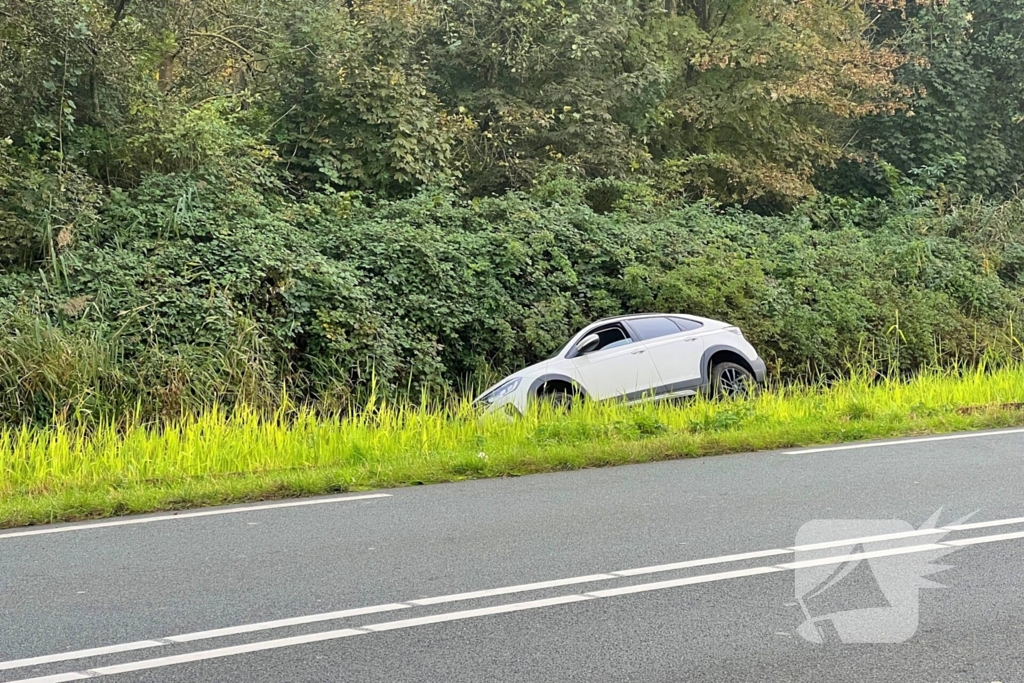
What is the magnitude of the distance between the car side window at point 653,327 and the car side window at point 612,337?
182mm

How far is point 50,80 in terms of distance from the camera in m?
17.9

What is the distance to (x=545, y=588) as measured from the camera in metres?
6.15

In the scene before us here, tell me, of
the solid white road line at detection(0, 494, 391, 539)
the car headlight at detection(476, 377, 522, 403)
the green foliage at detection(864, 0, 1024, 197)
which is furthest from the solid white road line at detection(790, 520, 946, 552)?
the green foliage at detection(864, 0, 1024, 197)

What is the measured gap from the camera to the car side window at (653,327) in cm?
1577

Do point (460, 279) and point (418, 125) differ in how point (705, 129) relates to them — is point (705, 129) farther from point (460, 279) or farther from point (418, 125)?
point (460, 279)

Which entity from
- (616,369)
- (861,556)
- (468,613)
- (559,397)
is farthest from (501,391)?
(468,613)

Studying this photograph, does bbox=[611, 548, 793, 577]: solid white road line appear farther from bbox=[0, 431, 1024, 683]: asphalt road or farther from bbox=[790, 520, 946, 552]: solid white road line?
bbox=[790, 520, 946, 552]: solid white road line

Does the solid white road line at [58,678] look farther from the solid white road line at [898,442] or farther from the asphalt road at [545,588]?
the solid white road line at [898,442]

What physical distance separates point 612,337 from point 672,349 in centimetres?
86

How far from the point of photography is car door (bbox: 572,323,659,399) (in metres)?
15.2

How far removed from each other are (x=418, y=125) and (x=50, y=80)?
268 inches

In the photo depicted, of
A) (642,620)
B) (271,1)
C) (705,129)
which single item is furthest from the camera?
(705,129)

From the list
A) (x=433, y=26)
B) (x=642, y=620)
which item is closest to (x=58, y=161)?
(x=433, y=26)

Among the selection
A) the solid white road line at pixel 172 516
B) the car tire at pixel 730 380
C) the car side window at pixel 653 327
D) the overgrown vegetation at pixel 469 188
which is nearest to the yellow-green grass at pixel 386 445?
the solid white road line at pixel 172 516
